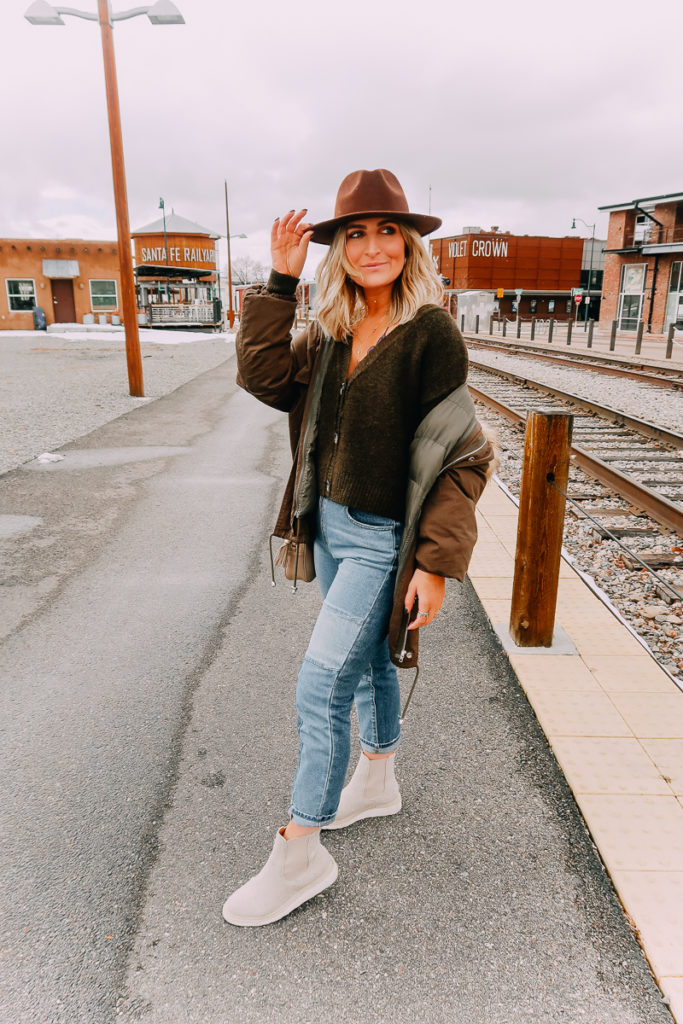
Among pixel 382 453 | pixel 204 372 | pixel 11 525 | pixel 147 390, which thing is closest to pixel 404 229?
pixel 382 453

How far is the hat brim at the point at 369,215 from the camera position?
2.02 metres

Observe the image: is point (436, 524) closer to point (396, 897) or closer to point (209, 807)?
point (396, 897)

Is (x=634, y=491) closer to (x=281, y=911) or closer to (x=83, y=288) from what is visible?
(x=281, y=911)

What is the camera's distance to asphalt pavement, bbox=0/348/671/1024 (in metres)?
1.85

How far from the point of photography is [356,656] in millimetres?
2045

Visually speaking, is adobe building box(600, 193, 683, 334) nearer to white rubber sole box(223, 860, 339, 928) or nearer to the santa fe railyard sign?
the santa fe railyard sign

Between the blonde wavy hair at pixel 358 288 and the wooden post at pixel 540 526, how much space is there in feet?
4.46

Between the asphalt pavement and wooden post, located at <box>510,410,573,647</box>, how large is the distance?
0.26 m

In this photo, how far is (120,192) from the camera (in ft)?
42.0

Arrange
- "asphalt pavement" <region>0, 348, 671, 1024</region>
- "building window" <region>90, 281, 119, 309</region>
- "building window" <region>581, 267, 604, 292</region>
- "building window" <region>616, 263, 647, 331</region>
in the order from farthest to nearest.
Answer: "building window" <region>581, 267, 604, 292</region> < "building window" <region>90, 281, 119, 309</region> < "building window" <region>616, 263, 647, 331</region> < "asphalt pavement" <region>0, 348, 671, 1024</region>

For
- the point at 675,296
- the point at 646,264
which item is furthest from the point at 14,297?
the point at 675,296

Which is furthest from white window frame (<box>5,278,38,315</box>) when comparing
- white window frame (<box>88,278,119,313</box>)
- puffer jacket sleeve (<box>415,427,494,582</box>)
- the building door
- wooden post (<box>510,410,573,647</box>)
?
puffer jacket sleeve (<box>415,427,494,582</box>)

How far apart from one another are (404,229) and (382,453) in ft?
2.13

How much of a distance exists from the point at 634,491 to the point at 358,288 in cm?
524
